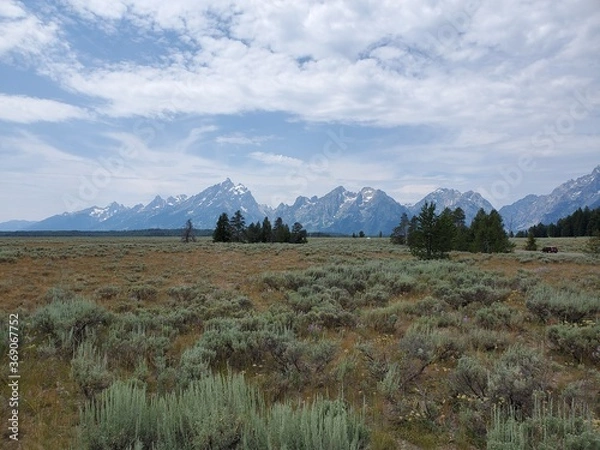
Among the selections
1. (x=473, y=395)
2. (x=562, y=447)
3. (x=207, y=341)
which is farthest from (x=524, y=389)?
(x=207, y=341)

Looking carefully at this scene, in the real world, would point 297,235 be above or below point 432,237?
below

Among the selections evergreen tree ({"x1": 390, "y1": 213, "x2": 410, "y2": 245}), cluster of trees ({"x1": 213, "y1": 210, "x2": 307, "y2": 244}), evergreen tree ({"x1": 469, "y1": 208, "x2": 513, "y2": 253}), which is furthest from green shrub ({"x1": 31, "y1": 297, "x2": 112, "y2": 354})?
evergreen tree ({"x1": 390, "y1": 213, "x2": 410, "y2": 245})

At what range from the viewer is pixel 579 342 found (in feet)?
21.7

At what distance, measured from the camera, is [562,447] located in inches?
129

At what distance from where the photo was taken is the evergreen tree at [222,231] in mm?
71125

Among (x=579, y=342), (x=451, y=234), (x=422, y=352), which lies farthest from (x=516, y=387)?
(x=451, y=234)

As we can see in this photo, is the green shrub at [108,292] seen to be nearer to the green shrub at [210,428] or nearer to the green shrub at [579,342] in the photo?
the green shrub at [210,428]

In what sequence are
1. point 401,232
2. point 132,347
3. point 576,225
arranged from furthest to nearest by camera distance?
point 576,225 < point 401,232 < point 132,347

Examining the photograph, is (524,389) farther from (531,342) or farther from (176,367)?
(176,367)

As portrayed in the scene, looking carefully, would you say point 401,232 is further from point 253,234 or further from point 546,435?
point 546,435

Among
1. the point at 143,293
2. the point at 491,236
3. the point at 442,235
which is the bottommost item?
the point at 143,293

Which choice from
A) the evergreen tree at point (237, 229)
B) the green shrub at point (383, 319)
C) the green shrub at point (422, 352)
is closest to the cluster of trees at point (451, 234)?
the green shrub at point (383, 319)

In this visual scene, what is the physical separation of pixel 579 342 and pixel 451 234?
24.8m

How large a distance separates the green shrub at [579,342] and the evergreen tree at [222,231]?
2648 inches
